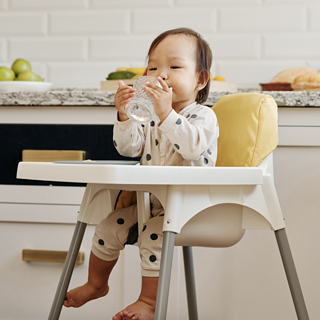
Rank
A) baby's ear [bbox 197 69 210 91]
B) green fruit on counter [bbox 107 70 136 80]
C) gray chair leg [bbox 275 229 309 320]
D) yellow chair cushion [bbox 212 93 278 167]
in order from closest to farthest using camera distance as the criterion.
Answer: gray chair leg [bbox 275 229 309 320], yellow chair cushion [bbox 212 93 278 167], baby's ear [bbox 197 69 210 91], green fruit on counter [bbox 107 70 136 80]

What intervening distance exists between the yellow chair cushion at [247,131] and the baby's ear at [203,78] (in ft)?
0.26

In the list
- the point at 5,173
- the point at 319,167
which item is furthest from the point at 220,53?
the point at 5,173

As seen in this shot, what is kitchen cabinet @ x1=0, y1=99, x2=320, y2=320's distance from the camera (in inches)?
51.3

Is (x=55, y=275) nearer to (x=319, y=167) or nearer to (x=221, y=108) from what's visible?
(x=221, y=108)

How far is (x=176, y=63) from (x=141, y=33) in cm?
107

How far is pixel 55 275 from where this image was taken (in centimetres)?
135

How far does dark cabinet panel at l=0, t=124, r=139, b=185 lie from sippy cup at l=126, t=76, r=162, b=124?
1.71 ft

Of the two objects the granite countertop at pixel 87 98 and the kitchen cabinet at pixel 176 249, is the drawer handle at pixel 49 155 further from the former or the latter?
the granite countertop at pixel 87 98

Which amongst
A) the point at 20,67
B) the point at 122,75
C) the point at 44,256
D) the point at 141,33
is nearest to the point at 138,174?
the point at 44,256

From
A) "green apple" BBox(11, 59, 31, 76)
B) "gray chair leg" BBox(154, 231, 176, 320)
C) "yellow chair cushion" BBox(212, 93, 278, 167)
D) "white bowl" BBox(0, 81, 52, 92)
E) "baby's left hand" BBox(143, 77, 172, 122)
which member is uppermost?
"green apple" BBox(11, 59, 31, 76)

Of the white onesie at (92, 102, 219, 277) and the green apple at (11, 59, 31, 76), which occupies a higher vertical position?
the green apple at (11, 59, 31, 76)

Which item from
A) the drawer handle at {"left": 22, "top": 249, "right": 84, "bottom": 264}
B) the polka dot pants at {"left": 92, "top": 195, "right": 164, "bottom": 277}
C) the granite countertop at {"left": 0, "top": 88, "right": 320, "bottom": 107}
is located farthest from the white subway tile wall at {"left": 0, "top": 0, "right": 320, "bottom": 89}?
the polka dot pants at {"left": 92, "top": 195, "right": 164, "bottom": 277}

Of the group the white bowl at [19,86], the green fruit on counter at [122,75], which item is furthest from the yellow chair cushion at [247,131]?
the white bowl at [19,86]

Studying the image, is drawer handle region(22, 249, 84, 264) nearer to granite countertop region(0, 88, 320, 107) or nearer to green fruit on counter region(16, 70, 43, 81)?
granite countertop region(0, 88, 320, 107)
